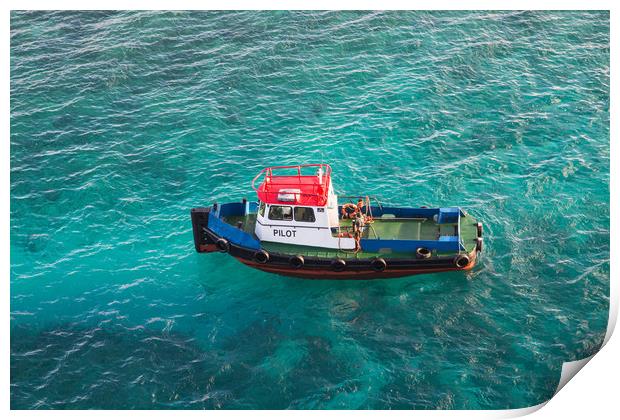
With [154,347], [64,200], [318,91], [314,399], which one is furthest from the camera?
[318,91]

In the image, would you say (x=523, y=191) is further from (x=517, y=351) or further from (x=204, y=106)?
(x=204, y=106)

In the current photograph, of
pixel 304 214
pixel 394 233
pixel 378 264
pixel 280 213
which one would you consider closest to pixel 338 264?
pixel 378 264

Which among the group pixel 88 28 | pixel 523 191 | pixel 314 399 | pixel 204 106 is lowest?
pixel 314 399

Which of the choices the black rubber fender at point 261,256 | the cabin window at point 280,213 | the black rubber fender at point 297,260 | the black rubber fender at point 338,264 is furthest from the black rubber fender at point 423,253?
the black rubber fender at point 261,256

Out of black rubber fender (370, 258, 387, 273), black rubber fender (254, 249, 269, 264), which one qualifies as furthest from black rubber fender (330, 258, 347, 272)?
black rubber fender (254, 249, 269, 264)

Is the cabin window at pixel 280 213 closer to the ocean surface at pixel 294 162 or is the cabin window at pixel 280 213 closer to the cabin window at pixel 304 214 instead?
the cabin window at pixel 304 214

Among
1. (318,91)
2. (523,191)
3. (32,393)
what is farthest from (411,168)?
(32,393)
